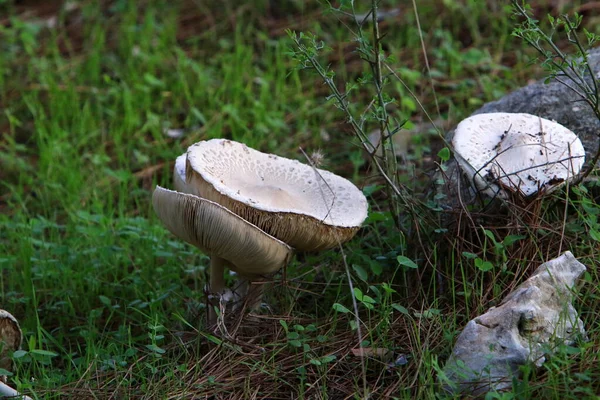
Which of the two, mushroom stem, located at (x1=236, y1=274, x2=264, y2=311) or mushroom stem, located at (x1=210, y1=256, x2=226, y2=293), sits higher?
mushroom stem, located at (x1=210, y1=256, x2=226, y2=293)

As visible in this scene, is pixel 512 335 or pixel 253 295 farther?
pixel 253 295

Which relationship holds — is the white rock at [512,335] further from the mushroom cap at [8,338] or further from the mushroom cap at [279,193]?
the mushroom cap at [8,338]

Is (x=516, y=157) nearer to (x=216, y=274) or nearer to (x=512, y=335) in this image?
(x=512, y=335)

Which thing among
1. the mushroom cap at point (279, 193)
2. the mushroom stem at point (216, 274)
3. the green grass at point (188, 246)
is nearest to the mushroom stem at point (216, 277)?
the mushroom stem at point (216, 274)

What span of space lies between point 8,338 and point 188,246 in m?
1.18

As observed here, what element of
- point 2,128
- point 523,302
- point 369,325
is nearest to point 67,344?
point 369,325

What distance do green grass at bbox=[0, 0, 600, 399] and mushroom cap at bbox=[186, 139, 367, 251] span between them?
0.27 metres

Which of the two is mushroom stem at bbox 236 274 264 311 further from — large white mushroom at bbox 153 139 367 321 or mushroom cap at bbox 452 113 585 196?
mushroom cap at bbox 452 113 585 196

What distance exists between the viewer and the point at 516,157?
3.04m

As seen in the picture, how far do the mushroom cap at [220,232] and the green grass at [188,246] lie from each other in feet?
0.98

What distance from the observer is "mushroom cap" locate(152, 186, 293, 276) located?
8.93 feet

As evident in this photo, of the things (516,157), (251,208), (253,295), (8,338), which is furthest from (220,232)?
(516,157)

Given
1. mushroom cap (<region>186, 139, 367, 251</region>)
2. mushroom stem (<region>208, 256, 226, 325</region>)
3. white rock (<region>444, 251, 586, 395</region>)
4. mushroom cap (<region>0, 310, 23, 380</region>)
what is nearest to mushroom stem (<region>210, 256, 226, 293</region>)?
mushroom stem (<region>208, 256, 226, 325</region>)

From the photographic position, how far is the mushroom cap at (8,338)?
9.48 feet
